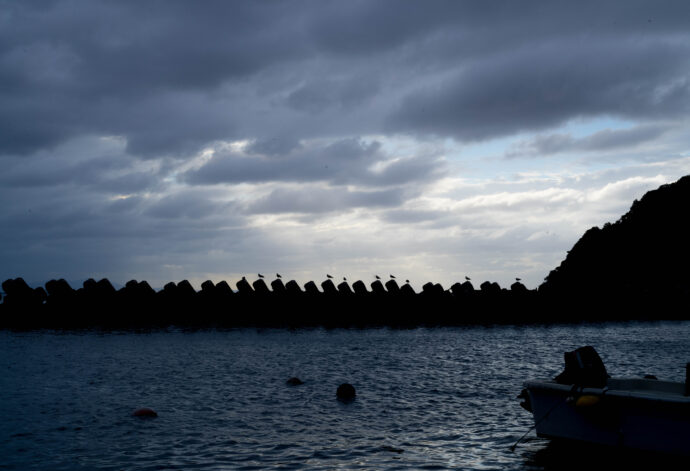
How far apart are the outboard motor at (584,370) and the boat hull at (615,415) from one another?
447 mm

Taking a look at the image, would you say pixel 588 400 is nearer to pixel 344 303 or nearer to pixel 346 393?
pixel 346 393

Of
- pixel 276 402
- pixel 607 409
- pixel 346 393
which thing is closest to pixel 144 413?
pixel 276 402

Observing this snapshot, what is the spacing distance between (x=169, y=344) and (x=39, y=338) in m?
12.3

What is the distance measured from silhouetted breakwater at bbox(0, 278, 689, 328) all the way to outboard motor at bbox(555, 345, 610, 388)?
4571 centimetres

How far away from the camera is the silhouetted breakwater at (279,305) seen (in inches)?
2169

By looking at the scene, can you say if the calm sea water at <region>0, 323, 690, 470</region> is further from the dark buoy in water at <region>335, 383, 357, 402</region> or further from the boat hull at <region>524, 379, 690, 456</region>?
the boat hull at <region>524, 379, 690, 456</region>

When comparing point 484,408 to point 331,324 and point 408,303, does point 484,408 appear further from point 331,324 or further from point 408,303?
point 408,303

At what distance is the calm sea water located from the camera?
12.8m

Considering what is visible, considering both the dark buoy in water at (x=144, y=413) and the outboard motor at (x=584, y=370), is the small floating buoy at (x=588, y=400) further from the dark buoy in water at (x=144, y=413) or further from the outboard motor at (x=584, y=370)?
the dark buoy in water at (x=144, y=413)

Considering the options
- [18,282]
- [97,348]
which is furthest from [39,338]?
[18,282]

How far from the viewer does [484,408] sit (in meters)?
17.8

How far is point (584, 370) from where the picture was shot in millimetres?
12617

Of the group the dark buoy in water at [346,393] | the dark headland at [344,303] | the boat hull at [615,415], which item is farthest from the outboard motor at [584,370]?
the dark headland at [344,303]

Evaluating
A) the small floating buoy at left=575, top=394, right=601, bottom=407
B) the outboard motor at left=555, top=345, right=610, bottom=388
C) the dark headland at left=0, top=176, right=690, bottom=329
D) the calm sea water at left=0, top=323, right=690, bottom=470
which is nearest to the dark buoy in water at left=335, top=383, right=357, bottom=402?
the calm sea water at left=0, top=323, right=690, bottom=470
